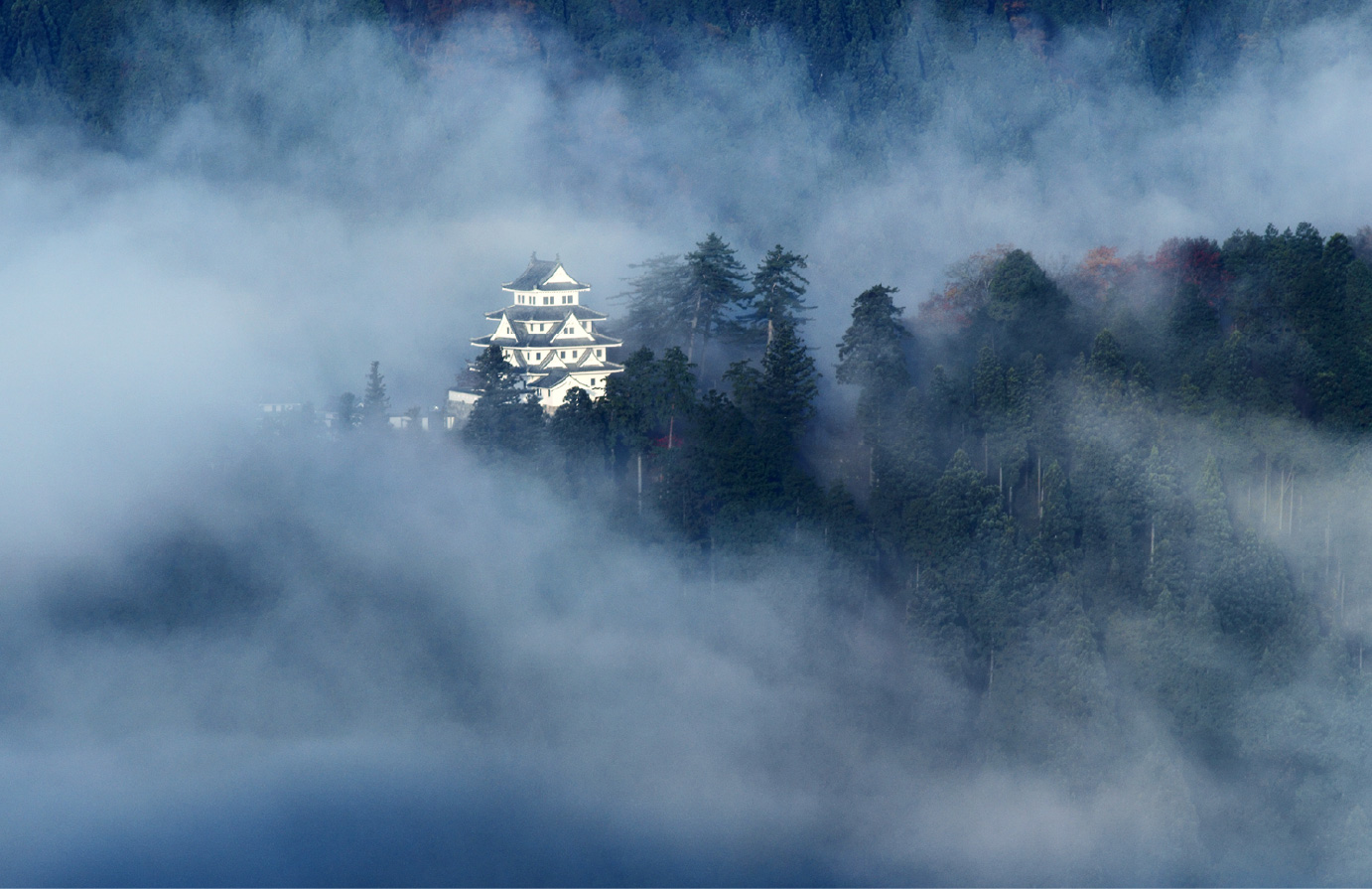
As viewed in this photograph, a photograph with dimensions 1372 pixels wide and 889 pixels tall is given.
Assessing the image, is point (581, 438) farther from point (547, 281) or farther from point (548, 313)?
point (547, 281)

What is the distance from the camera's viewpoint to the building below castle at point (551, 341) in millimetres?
39531

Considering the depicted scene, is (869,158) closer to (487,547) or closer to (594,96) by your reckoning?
(594,96)

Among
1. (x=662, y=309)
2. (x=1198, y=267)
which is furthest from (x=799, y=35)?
(x=1198, y=267)

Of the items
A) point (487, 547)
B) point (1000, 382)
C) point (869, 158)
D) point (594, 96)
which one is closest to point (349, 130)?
point (594, 96)

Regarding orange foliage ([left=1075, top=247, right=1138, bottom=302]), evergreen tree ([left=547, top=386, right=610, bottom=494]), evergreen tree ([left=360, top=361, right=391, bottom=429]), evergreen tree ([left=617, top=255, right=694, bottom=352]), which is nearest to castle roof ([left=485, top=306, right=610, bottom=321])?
evergreen tree ([left=617, top=255, right=694, bottom=352])

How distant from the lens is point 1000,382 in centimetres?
3453

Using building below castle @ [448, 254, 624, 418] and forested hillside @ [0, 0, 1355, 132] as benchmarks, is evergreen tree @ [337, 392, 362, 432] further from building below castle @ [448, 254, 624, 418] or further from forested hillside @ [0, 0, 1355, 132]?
forested hillside @ [0, 0, 1355, 132]

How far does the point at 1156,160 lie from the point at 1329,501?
22.1 m

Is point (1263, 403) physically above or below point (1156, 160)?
below

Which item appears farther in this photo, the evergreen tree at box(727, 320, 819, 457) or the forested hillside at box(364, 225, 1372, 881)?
the evergreen tree at box(727, 320, 819, 457)

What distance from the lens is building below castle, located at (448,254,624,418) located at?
130 feet

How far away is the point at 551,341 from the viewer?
40188 mm

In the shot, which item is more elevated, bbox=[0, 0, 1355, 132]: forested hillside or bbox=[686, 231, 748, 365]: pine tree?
bbox=[0, 0, 1355, 132]: forested hillside

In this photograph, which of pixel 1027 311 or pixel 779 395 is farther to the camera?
pixel 1027 311
